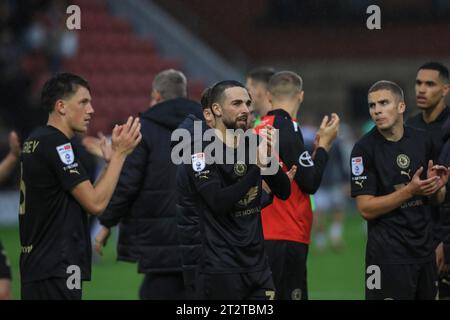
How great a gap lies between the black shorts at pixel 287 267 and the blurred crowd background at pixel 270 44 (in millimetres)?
16327

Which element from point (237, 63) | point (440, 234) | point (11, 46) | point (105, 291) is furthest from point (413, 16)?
point (440, 234)

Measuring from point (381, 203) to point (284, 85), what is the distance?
1596 millimetres

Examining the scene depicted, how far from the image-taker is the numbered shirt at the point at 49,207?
7262 millimetres

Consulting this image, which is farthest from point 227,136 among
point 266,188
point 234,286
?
point 234,286

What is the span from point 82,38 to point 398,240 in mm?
18950

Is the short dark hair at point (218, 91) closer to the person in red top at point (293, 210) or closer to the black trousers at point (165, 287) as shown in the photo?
the person in red top at point (293, 210)

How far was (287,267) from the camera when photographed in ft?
28.7

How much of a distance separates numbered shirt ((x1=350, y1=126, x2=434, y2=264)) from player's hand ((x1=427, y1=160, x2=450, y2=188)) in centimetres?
29

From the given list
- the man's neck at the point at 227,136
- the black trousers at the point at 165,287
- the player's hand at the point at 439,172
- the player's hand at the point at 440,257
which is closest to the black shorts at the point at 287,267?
the black trousers at the point at 165,287

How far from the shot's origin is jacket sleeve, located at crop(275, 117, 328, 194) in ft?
28.1

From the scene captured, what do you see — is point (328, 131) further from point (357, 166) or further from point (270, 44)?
point (270, 44)

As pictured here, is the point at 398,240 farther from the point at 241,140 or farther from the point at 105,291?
the point at 105,291

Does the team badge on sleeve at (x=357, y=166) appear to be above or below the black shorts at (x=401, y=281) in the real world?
above
